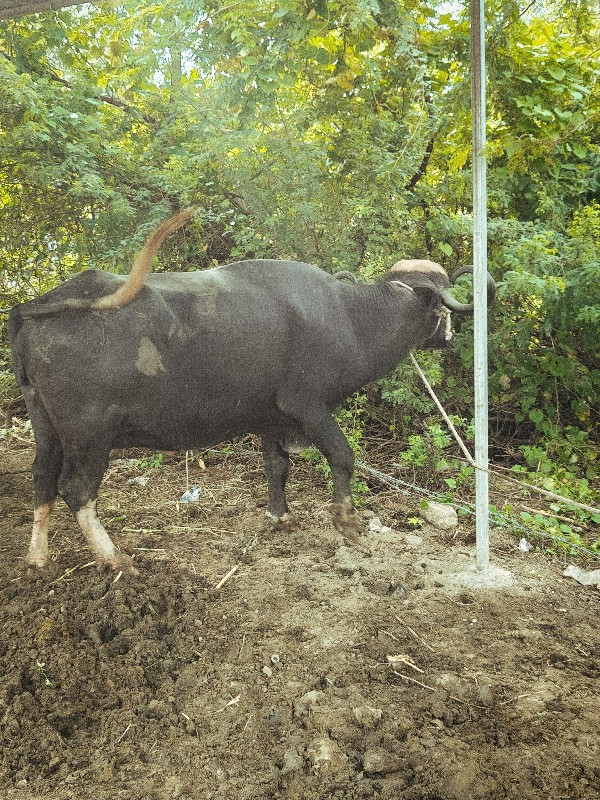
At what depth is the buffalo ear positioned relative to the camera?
4.19m

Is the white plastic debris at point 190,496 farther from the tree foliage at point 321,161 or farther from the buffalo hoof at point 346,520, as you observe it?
the tree foliage at point 321,161

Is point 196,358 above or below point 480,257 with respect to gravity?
below

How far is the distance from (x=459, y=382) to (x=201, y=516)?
2672 mm

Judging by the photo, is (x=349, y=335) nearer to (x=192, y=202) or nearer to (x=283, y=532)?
(x=283, y=532)

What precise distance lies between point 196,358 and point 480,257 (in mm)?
1558

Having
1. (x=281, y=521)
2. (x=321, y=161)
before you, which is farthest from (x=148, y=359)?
(x=321, y=161)

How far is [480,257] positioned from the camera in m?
3.24

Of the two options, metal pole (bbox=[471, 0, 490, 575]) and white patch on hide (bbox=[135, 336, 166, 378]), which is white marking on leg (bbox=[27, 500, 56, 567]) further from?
metal pole (bbox=[471, 0, 490, 575])

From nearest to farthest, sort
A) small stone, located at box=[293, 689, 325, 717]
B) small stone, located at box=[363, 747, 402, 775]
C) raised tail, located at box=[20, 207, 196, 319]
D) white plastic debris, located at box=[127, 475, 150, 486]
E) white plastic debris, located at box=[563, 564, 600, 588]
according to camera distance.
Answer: small stone, located at box=[363, 747, 402, 775] < small stone, located at box=[293, 689, 325, 717] < raised tail, located at box=[20, 207, 196, 319] < white plastic debris, located at box=[563, 564, 600, 588] < white plastic debris, located at box=[127, 475, 150, 486]

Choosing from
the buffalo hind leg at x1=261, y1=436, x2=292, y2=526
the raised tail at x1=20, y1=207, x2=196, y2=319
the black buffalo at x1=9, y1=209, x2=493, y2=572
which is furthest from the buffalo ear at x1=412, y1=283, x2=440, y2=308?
the raised tail at x1=20, y1=207, x2=196, y2=319

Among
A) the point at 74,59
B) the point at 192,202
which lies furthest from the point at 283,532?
the point at 74,59

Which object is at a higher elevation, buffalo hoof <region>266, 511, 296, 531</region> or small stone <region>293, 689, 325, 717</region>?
small stone <region>293, 689, 325, 717</region>

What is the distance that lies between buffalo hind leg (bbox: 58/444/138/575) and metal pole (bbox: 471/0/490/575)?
6.20 ft

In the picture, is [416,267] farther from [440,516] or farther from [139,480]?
[139,480]
